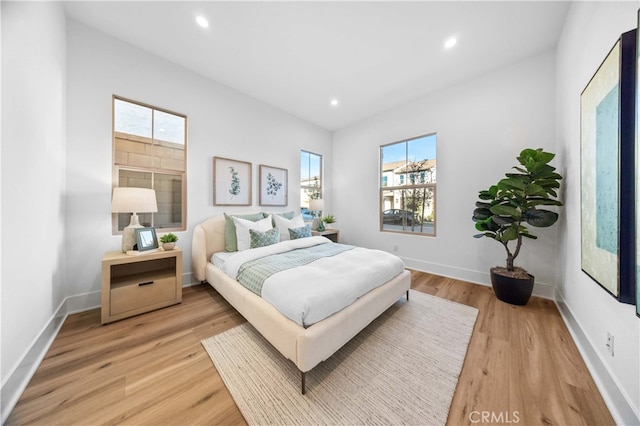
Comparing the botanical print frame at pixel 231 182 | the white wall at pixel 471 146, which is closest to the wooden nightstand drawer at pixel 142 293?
the botanical print frame at pixel 231 182

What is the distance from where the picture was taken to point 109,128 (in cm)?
235

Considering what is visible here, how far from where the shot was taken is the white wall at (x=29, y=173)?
1.21 metres

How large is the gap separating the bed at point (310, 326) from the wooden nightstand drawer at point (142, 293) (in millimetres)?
439

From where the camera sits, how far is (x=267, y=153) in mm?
3812

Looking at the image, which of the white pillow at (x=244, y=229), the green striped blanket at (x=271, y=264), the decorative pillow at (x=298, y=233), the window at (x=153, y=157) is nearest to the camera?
the green striped blanket at (x=271, y=264)

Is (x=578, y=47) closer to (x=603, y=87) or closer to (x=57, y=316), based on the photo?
(x=603, y=87)

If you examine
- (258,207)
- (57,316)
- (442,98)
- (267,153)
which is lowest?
(57,316)

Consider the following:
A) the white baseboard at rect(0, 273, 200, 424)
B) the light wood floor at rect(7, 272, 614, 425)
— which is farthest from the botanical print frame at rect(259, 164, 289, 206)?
the white baseboard at rect(0, 273, 200, 424)

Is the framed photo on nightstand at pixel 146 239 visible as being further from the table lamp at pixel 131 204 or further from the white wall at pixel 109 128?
the white wall at pixel 109 128

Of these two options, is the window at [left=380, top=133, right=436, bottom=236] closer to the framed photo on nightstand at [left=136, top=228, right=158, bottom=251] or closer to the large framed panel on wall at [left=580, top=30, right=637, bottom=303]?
the large framed panel on wall at [left=580, top=30, right=637, bottom=303]

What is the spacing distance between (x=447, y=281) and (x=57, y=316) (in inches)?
181

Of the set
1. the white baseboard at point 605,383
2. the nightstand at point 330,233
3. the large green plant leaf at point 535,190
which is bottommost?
the white baseboard at point 605,383

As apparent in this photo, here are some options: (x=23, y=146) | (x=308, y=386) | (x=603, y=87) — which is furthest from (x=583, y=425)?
(x=23, y=146)

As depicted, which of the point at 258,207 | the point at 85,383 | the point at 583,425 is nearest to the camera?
the point at 583,425
